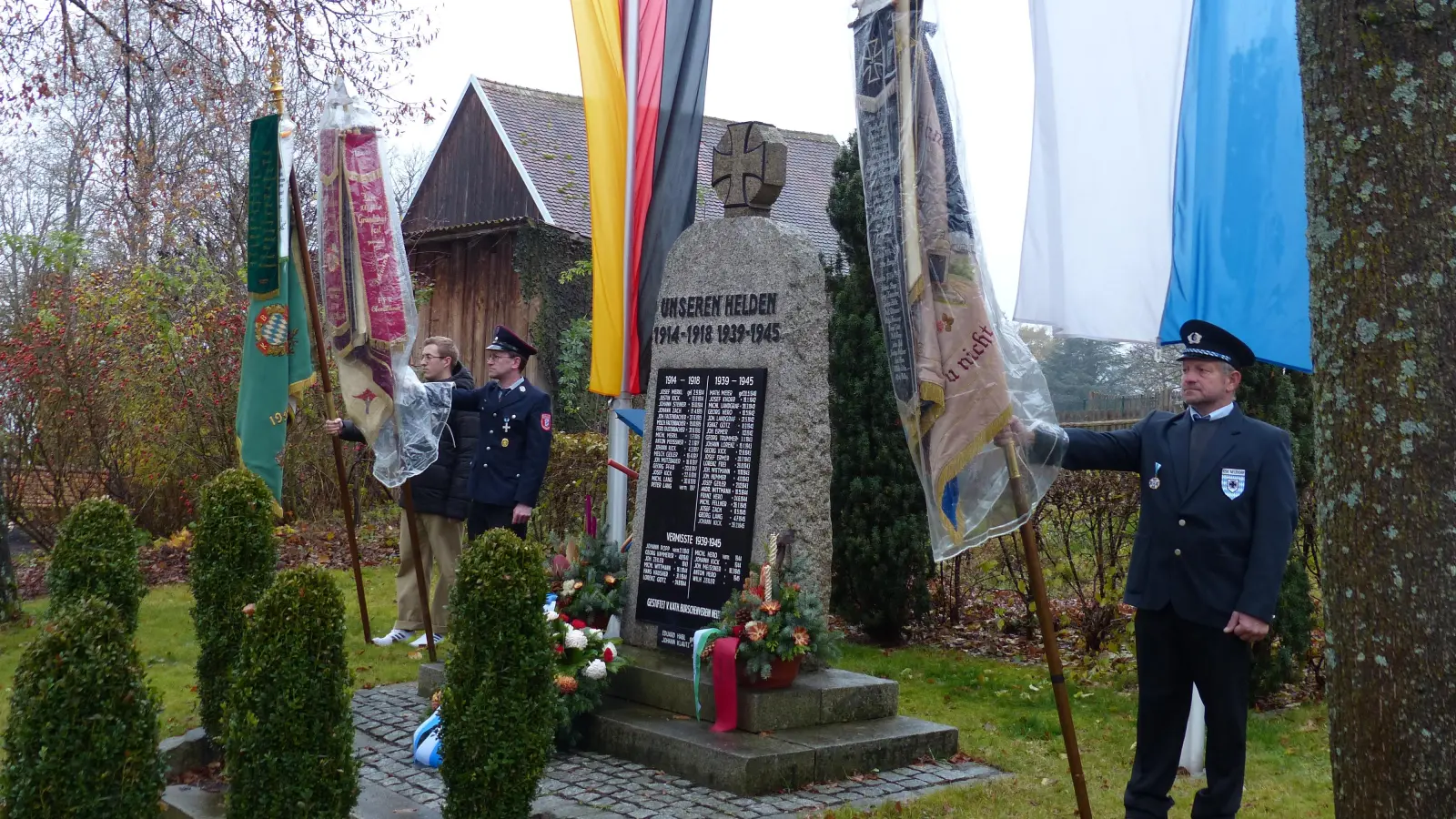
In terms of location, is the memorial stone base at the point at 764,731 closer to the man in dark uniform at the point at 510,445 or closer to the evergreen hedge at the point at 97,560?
the man in dark uniform at the point at 510,445

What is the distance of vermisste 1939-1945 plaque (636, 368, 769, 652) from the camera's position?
6.20 meters

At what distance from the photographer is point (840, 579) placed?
9.09 m

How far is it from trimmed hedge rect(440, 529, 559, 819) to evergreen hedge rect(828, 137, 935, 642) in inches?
190

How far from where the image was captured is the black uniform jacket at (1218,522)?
4.29 m

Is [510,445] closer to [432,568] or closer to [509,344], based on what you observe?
[509,344]

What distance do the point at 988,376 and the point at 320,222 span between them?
188 inches

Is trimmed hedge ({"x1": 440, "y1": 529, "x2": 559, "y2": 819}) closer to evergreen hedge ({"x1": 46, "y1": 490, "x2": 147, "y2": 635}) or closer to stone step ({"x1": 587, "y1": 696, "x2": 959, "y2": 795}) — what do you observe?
stone step ({"x1": 587, "y1": 696, "x2": 959, "y2": 795})

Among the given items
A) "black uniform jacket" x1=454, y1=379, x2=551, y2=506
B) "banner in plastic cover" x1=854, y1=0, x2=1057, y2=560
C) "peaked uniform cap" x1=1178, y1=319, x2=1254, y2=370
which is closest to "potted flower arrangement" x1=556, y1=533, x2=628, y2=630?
"black uniform jacket" x1=454, y1=379, x2=551, y2=506

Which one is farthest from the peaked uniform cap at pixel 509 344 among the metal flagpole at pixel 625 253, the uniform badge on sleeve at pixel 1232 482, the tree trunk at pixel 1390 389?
the tree trunk at pixel 1390 389

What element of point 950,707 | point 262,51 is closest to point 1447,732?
point 950,707

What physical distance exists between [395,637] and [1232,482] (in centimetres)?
599

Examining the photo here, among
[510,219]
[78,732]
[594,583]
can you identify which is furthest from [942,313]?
[510,219]

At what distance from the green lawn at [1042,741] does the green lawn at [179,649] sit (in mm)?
3051

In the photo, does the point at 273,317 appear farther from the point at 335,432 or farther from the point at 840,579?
the point at 840,579
